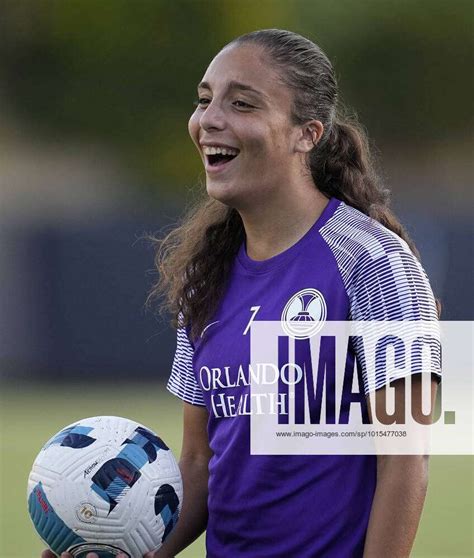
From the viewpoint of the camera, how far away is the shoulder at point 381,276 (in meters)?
2.56

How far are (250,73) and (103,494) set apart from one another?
1.08m

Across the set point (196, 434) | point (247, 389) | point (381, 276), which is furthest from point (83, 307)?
point (381, 276)

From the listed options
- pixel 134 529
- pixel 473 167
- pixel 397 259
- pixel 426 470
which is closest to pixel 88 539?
pixel 134 529

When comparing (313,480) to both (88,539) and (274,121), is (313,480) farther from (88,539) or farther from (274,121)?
(274,121)

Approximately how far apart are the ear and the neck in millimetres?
106

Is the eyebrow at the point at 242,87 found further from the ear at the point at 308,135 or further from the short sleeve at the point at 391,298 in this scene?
the short sleeve at the point at 391,298

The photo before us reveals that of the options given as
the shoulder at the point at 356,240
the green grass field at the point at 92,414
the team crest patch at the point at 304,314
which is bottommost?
the green grass field at the point at 92,414

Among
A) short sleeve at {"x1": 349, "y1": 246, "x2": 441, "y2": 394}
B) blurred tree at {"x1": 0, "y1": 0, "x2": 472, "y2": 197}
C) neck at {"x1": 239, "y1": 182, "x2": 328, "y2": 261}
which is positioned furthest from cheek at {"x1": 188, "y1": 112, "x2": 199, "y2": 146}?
blurred tree at {"x1": 0, "y1": 0, "x2": 472, "y2": 197}

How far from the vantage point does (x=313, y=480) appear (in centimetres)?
262

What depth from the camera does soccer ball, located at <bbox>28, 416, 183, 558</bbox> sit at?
2676 millimetres

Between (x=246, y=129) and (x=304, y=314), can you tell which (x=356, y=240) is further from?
(x=246, y=129)

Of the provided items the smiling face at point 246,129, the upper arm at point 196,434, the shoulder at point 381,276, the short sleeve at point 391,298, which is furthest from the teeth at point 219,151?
the upper arm at point 196,434

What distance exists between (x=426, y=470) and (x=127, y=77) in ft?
39.3

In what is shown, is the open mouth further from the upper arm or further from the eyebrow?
the upper arm
